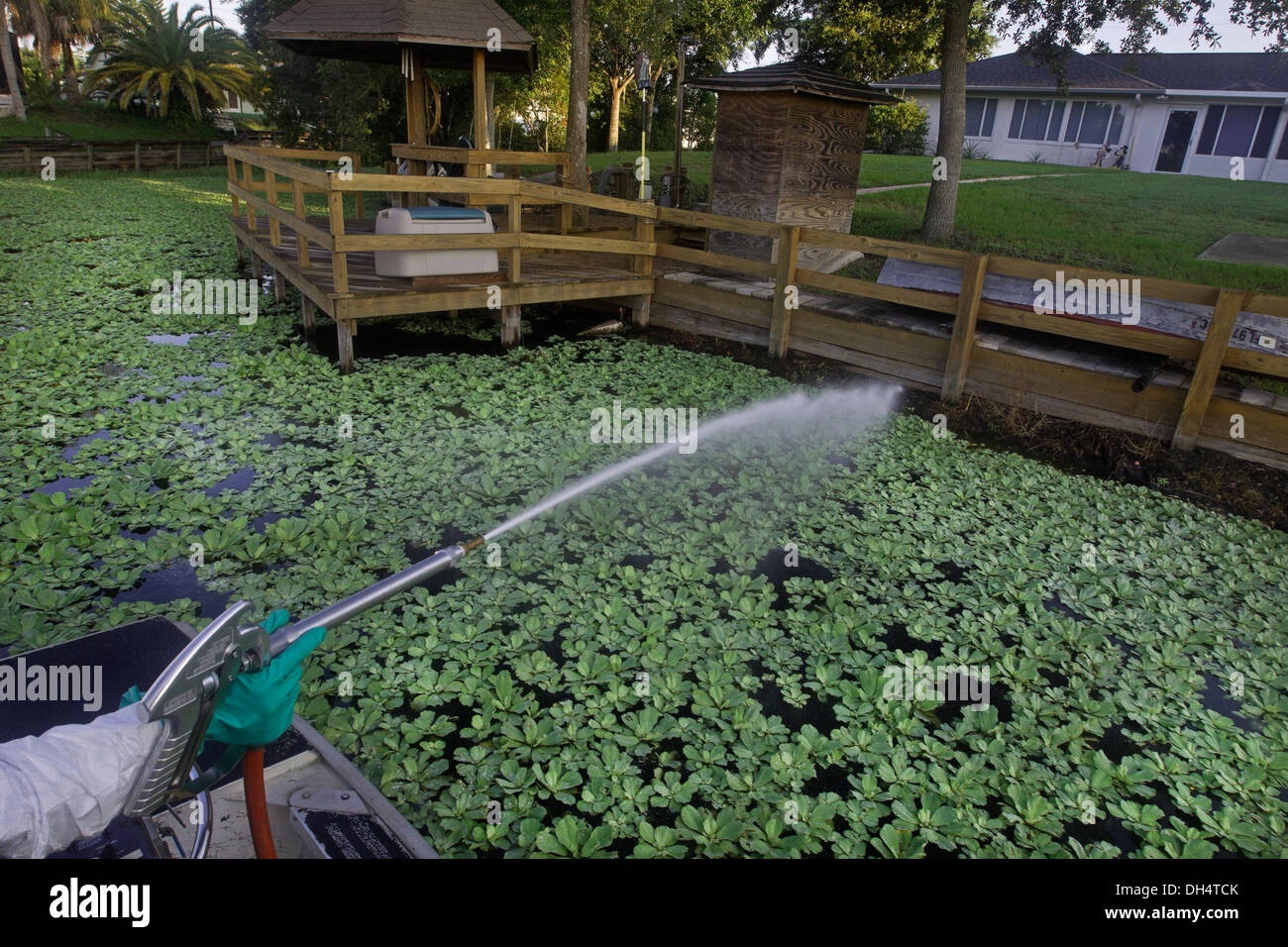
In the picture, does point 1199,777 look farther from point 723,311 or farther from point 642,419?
point 723,311

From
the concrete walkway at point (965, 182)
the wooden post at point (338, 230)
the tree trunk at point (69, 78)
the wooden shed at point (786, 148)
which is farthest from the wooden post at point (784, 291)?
the tree trunk at point (69, 78)

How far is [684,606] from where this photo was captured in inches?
185

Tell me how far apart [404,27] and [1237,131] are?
1203 inches

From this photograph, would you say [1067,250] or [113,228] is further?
[113,228]

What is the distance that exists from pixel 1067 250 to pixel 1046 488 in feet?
22.9

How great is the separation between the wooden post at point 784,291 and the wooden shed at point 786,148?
8.63 ft

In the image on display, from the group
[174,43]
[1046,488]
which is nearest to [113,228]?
[1046,488]

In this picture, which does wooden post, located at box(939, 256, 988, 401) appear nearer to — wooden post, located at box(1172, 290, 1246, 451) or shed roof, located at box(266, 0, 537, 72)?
wooden post, located at box(1172, 290, 1246, 451)

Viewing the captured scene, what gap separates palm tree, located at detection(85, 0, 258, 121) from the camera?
32.6 m

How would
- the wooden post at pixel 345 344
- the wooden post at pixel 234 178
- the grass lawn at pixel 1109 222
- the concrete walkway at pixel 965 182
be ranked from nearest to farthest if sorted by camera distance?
1. the wooden post at pixel 345 344
2. the grass lawn at pixel 1109 222
3. the wooden post at pixel 234 178
4. the concrete walkway at pixel 965 182

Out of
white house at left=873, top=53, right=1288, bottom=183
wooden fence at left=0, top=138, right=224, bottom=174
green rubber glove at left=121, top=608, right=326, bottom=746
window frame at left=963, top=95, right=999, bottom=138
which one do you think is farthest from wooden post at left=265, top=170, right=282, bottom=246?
window frame at left=963, top=95, right=999, bottom=138

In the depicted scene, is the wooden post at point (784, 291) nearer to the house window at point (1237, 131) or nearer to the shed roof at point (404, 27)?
the shed roof at point (404, 27)

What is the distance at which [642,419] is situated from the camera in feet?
24.9

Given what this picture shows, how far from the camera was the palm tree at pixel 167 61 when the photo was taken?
32625 mm
